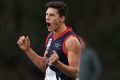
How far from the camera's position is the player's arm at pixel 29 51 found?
1023 cm

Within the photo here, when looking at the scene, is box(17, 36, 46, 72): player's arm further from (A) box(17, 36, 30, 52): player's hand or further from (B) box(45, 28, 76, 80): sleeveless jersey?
(B) box(45, 28, 76, 80): sleeveless jersey

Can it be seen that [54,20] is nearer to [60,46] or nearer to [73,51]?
[60,46]

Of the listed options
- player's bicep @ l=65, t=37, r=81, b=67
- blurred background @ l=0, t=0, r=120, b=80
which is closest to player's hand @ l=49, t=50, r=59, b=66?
player's bicep @ l=65, t=37, r=81, b=67

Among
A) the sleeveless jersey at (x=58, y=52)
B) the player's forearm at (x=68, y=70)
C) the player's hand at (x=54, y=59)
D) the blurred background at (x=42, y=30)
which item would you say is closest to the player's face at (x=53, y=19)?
the sleeveless jersey at (x=58, y=52)

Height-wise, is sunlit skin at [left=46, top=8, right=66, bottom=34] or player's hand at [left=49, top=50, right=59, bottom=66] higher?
sunlit skin at [left=46, top=8, right=66, bottom=34]

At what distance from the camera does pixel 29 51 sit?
10477 millimetres

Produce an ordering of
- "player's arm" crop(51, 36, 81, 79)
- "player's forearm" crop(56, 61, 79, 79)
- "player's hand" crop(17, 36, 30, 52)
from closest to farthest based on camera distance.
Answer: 1. "player's forearm" crop(56, 61, 79, 79)
2. "player's arm" crop(51, 36, 81, 79)
3. "player's hand" crop(17, 36, 30, 52)

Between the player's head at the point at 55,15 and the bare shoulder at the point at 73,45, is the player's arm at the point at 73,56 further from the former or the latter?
the player's head at the point at 55,15

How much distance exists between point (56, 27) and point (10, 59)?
18622 millimetres

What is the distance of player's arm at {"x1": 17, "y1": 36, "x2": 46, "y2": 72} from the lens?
1023 cm

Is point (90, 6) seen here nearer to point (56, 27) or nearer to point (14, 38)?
point (14, 38)

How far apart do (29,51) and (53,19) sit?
0.55 meters

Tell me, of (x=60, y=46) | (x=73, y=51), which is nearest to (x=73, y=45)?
(x=73, y=51)

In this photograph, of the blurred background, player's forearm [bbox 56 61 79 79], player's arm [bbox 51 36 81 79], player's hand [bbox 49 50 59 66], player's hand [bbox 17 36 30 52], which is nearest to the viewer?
player's hand [bbox 49 50 59 66]
